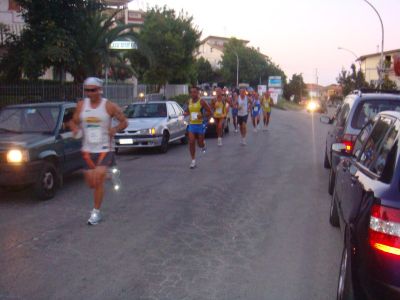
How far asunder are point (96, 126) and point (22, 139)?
6.37 feet

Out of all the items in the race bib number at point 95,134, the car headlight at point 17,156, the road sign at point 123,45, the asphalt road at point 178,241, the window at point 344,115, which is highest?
the road sign at point 123,45

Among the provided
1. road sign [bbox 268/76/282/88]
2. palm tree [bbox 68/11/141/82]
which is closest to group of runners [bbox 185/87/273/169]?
palm tree [bbox 68/11/141/82]

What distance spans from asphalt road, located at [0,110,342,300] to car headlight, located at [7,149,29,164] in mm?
731

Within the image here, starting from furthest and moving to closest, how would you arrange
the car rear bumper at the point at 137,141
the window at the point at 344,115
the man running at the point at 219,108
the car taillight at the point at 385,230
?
the man running at the point at 219,108
the car rear bumper at the point at 137,141
the window at the point at 344,115
the car taillight at the point at 385,230

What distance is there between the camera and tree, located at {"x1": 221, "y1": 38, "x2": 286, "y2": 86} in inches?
3339

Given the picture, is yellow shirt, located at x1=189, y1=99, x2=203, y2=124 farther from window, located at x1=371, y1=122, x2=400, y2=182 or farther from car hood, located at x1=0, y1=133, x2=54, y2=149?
window, located at x1=371, y1=122, x2=400, y2=182

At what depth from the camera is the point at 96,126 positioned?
22.0 feet

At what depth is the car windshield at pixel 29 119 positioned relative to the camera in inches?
347

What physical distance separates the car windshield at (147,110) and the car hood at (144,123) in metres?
0.45

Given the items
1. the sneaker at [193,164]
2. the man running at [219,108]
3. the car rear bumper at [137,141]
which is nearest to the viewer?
the sneaker at [193,164]

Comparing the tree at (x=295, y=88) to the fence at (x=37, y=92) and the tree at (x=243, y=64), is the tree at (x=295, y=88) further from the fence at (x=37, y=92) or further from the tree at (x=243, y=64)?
the fence at (x=37, y=92)

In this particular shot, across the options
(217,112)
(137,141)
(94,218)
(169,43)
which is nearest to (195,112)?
(137,141)

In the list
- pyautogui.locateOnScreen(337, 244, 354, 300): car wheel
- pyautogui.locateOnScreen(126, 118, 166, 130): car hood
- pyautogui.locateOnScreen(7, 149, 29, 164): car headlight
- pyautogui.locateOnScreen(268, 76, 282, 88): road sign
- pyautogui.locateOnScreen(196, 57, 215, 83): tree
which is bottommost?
pyautogui.locateOnScreen(337, 244, 354, 300): car wheel

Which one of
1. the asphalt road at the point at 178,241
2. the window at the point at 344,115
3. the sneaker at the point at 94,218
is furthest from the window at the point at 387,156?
the window at the point at 344,115
